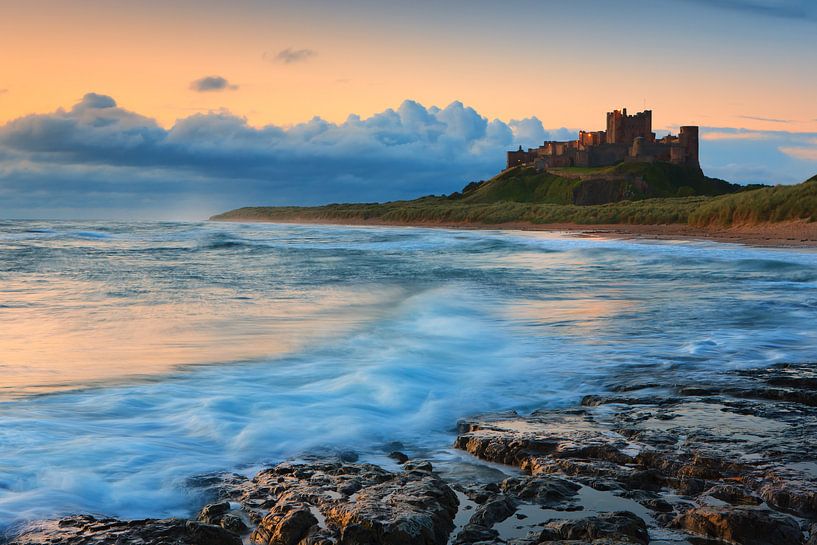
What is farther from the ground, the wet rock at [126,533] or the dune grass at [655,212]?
the dune grass at [655,212]

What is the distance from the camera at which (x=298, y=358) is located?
9094 millimetres

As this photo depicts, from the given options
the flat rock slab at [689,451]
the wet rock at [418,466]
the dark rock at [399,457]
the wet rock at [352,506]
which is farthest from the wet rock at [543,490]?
the dark rock at [399,457]

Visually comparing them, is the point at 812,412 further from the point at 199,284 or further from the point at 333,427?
the point at 199,284

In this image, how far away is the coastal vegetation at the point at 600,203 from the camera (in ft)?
144

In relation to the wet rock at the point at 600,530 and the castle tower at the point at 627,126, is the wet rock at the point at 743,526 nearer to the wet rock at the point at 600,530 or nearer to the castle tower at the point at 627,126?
the wet rock at the point at 600,530

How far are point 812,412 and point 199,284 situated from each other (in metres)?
15.6

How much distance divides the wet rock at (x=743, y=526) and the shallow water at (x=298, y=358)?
2.15m

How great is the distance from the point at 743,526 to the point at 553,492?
0.98m

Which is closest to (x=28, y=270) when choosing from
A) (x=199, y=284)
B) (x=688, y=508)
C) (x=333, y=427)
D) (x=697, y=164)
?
(x=199, y=284)

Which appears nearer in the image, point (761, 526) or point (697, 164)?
point (761, 526)

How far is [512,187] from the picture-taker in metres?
140

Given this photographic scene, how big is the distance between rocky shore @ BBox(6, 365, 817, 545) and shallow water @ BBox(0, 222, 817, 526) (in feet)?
1.71

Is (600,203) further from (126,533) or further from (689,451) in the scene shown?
(126,533)

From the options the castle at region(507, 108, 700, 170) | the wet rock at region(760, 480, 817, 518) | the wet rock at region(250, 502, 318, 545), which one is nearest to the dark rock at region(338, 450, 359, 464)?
the wet rock at region(250, 502, 318, 545)
